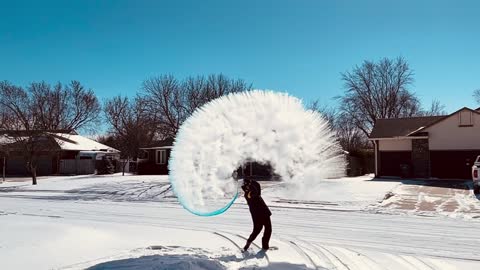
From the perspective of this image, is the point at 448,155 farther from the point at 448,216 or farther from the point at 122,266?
the point at 122,266

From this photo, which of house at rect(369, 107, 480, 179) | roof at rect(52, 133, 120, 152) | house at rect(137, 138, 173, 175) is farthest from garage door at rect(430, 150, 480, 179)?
roof at rect(52, 133, 120, 152)

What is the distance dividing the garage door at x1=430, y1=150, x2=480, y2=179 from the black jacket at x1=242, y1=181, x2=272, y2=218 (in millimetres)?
25768

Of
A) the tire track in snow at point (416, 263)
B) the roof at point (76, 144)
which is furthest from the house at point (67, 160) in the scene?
the tire track in snow at point (416, 263)

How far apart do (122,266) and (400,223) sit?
31.3 ft

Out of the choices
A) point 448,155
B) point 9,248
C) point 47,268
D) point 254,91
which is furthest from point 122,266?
point 448,155

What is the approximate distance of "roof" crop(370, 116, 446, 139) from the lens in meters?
34.1

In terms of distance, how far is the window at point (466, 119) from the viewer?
29.6 m

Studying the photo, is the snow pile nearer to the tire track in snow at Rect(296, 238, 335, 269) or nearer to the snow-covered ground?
the snow-covered ground

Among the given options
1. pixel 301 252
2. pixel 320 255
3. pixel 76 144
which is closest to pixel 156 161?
pixel 76 144

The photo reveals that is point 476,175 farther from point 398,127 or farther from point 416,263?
point 398,127

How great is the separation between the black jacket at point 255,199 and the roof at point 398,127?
27.4 metres

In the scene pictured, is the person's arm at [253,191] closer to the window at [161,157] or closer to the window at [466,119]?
the window at [466,119]

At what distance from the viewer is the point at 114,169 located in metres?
48.1

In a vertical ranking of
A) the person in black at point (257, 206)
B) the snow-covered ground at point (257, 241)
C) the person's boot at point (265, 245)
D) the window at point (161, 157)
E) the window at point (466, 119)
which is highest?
the window at point (466, 119)
